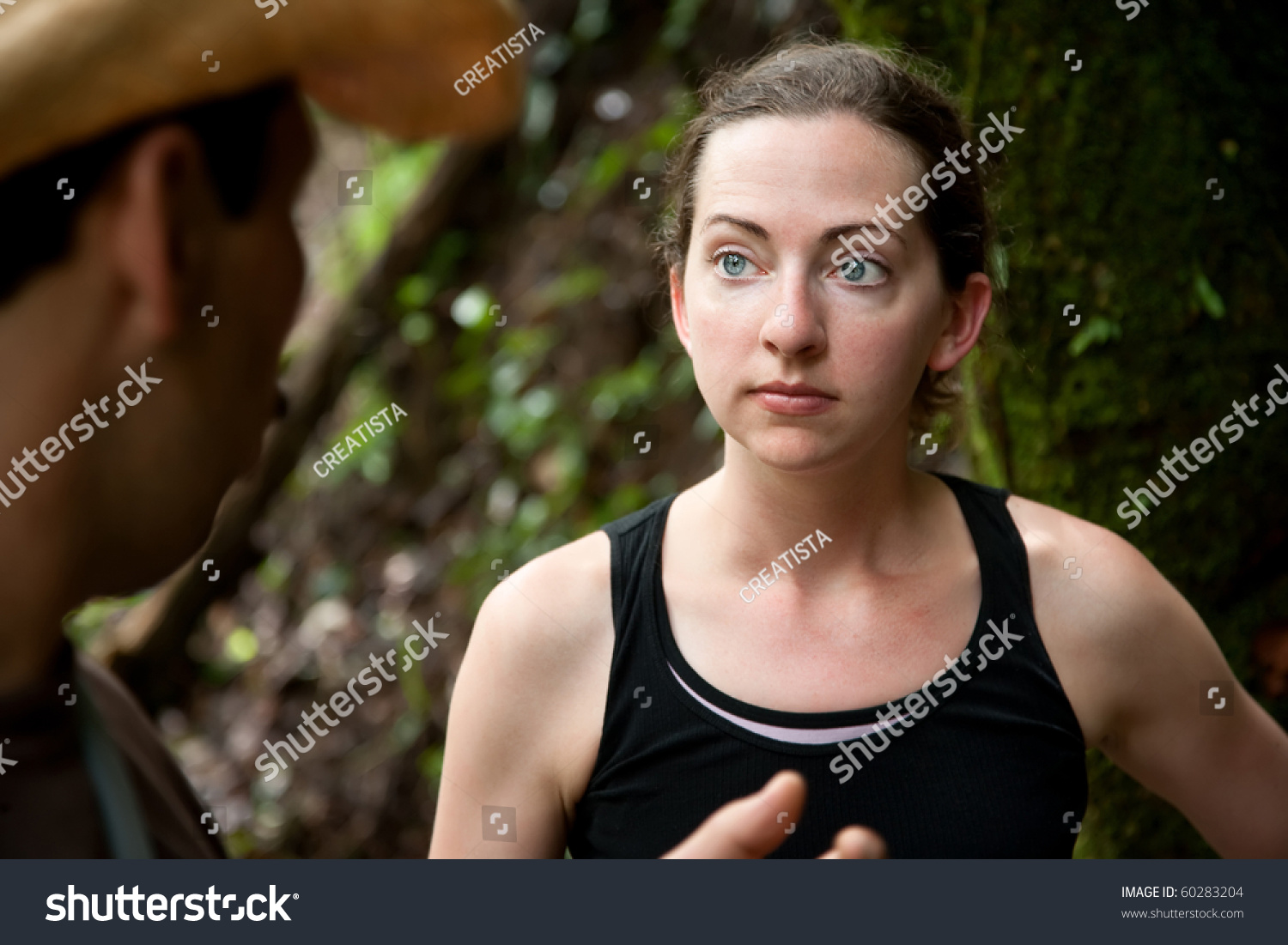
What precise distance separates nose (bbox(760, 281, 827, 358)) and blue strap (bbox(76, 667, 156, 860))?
0.62m

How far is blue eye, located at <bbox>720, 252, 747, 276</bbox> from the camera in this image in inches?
40.4

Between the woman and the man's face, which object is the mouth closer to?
the woman

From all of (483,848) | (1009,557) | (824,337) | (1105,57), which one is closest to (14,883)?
(483,848)

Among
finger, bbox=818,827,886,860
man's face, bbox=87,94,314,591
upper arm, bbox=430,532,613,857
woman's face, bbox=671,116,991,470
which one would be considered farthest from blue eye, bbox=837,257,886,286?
man's face, bbox=87,94,314,591

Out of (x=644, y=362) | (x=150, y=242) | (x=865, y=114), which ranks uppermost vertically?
(x=150, y=242)

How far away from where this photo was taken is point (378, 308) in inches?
65.3

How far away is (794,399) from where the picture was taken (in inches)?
39.6

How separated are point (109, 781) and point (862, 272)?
74 cm

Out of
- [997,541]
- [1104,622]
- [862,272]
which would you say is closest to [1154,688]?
[1104,622]

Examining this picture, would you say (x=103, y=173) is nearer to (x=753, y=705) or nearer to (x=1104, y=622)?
(x=753, y=705)

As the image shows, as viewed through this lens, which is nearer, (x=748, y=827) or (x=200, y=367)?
(x=200, y=367)

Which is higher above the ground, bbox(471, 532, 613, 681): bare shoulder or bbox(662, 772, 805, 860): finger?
bbox(662, 772, 805, 860): finger

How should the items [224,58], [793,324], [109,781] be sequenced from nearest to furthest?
[224,58], [109,781], [793,324]

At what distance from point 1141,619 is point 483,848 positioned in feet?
2.31
